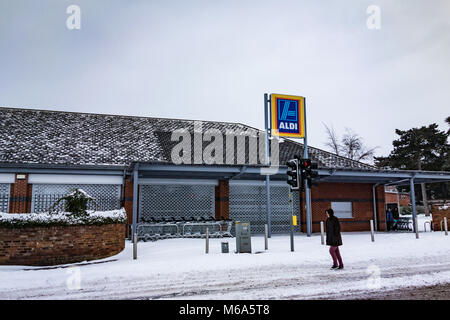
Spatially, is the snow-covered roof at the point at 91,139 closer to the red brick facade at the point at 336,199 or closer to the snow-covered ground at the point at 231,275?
the red brick facade at the point at 336,199

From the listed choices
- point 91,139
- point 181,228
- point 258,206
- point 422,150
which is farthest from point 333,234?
point 422,150

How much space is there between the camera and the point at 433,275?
7.74 meters

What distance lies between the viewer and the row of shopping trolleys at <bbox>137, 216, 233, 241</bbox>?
52.5ft

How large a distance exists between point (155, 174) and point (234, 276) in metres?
10.4

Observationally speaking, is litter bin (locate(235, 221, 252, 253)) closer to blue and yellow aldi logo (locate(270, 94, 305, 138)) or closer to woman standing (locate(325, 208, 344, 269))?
woman standing (locate(325, 208, 344, 269))

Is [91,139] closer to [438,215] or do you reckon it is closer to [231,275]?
[231,275]

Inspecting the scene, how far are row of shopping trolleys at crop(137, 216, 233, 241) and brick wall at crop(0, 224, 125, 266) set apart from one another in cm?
518

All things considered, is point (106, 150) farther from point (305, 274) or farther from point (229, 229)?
point (305, 274)

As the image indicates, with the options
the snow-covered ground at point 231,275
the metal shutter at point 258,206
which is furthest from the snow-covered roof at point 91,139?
the snow-covered ground at point 231,275

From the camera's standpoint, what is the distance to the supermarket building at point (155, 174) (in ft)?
52.6

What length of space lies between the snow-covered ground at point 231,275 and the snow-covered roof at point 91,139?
7288 millimetres

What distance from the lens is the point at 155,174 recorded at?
17453 mm

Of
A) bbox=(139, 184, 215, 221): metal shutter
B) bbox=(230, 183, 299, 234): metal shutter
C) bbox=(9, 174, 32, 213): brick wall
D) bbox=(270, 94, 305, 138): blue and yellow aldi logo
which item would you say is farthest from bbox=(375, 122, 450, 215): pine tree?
bbox=(9, 174, 32, 213): brick wall
